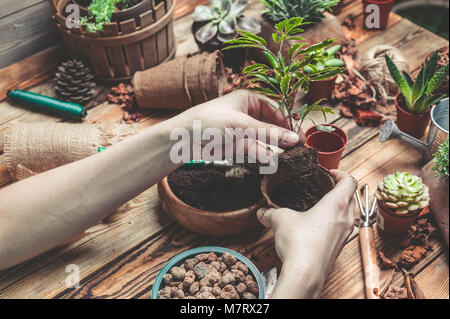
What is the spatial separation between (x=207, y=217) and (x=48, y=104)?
78cm

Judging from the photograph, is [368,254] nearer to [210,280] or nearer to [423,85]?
[210,280]

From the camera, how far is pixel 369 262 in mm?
1077

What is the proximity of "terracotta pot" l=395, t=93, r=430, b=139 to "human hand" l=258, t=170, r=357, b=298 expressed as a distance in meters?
0.43

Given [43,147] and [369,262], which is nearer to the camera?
[369,262]

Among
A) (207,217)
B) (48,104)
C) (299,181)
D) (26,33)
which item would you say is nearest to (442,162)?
(299,181)

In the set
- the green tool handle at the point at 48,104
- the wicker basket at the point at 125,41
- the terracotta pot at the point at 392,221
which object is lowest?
the terracotta pot at the point at 392,221

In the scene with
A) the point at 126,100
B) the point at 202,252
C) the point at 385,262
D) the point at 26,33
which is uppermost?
the point at 26,33

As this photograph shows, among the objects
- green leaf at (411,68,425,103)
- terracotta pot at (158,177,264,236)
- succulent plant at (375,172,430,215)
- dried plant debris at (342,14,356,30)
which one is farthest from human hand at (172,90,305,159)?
dried plant debris at (342,14,356,30)

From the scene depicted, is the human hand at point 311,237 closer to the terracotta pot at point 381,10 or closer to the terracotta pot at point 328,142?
the terracotta pot at point 328,142

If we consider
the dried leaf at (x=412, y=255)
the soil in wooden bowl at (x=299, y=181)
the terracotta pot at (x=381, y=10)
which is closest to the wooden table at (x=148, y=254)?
the dried leaf at (x=412, y=255)

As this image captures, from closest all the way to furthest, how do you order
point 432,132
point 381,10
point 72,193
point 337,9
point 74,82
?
1. point 72,193
2. point 432,132
3. point 74,82
4. point 381,10
5. point 337,9

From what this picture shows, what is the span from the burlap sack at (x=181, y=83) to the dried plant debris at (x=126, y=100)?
0.13ft

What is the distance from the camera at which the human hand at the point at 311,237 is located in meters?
0.88

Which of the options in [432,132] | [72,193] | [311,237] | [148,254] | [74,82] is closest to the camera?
[311,237]
